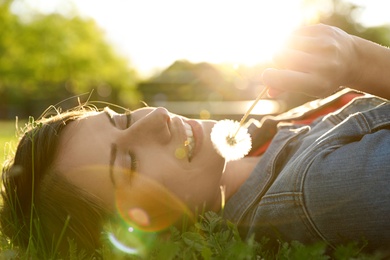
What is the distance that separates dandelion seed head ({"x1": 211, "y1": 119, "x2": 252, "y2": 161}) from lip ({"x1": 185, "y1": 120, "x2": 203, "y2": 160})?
221mm

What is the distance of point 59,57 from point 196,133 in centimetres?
3524

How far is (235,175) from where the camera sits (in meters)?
2.93

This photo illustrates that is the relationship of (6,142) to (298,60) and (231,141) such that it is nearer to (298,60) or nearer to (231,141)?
(231,141)

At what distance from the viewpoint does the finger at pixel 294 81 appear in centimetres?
184

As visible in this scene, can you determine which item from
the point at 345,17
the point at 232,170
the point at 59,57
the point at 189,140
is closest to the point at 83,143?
the point at 189,140

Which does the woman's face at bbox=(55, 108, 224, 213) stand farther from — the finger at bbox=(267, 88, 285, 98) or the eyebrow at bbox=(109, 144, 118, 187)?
the finger at bbox=(267, 88, 285, 98)

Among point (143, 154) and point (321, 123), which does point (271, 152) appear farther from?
point (143, 154)

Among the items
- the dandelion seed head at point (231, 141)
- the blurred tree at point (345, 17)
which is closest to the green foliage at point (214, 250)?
the dandelion seed head at point (231, 141)

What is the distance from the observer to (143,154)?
2.58 m

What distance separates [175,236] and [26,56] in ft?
115

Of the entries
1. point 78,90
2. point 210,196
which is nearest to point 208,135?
point 210,196

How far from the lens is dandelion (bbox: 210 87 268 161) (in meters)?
2.37

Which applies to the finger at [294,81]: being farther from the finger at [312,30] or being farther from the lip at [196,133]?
the lip at [196,133]

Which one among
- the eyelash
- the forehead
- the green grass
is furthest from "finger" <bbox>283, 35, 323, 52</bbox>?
the forehead
